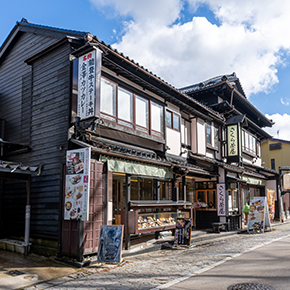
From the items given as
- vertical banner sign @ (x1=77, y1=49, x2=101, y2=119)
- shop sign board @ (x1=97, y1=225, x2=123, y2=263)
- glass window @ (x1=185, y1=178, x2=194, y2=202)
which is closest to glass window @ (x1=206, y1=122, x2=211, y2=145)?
glass window @ (x1=185, y1=178, x2=194, y2=202)

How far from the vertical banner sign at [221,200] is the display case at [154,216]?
4.38 metres

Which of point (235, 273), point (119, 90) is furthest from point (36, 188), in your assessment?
point (235, 273)

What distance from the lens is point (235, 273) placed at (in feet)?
26.1

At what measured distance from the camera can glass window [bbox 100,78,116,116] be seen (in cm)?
1133

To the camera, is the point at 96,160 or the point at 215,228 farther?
the point at 215,228

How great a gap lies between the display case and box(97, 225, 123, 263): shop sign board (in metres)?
1.65

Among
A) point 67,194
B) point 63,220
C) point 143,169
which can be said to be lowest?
point 63,220

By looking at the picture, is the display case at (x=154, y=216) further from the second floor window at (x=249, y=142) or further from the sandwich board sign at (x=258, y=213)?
the second floor window at (x=249, y=142)

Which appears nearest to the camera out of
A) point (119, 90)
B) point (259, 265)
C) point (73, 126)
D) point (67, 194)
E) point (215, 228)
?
point (259, 265)

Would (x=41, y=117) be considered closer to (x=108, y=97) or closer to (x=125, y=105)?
(x=108, y=97)

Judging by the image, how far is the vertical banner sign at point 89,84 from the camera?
9.74 m

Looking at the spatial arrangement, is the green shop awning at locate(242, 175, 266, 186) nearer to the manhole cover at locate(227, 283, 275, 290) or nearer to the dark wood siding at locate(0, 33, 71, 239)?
the dark wood siding at locate(0, 33, 71, 239)

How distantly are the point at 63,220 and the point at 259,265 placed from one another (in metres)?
6.30

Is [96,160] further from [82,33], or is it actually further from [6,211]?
[6,211]
